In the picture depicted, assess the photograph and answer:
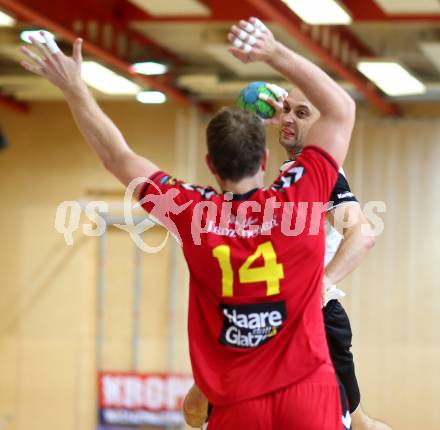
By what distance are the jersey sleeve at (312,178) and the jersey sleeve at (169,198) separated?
12.7 inches

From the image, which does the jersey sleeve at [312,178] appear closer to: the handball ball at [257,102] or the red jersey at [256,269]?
the red jersey at [256,269]

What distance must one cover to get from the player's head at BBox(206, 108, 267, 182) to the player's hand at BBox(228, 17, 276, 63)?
1.20 feet

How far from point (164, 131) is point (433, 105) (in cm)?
444

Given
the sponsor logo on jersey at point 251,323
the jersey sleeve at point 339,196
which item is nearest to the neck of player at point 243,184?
the sponsor logo on jersey at point 251,323

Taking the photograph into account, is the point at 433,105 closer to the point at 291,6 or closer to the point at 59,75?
the point at 291,6

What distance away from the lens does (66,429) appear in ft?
57.0

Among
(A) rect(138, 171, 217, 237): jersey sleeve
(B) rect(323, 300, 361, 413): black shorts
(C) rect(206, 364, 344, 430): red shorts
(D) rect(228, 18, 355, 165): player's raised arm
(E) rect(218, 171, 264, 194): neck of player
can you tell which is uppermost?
(D) rect(228, 18, 355, 165): player's raised arm

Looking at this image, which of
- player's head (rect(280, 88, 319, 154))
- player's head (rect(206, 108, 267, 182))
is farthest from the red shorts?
player's head (rect(280, 88, 319, 154))

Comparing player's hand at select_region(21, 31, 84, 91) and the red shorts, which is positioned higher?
player's hand at select_region(21, 31, 84, 91)

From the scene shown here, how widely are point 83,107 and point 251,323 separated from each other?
3.42 ft

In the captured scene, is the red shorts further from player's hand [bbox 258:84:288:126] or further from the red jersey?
player's hand [bbox 258:84:288:126]

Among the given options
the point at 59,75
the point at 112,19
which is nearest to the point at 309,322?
the point at 59,75

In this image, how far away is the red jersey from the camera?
3.96m

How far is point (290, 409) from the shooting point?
4.01 metres
